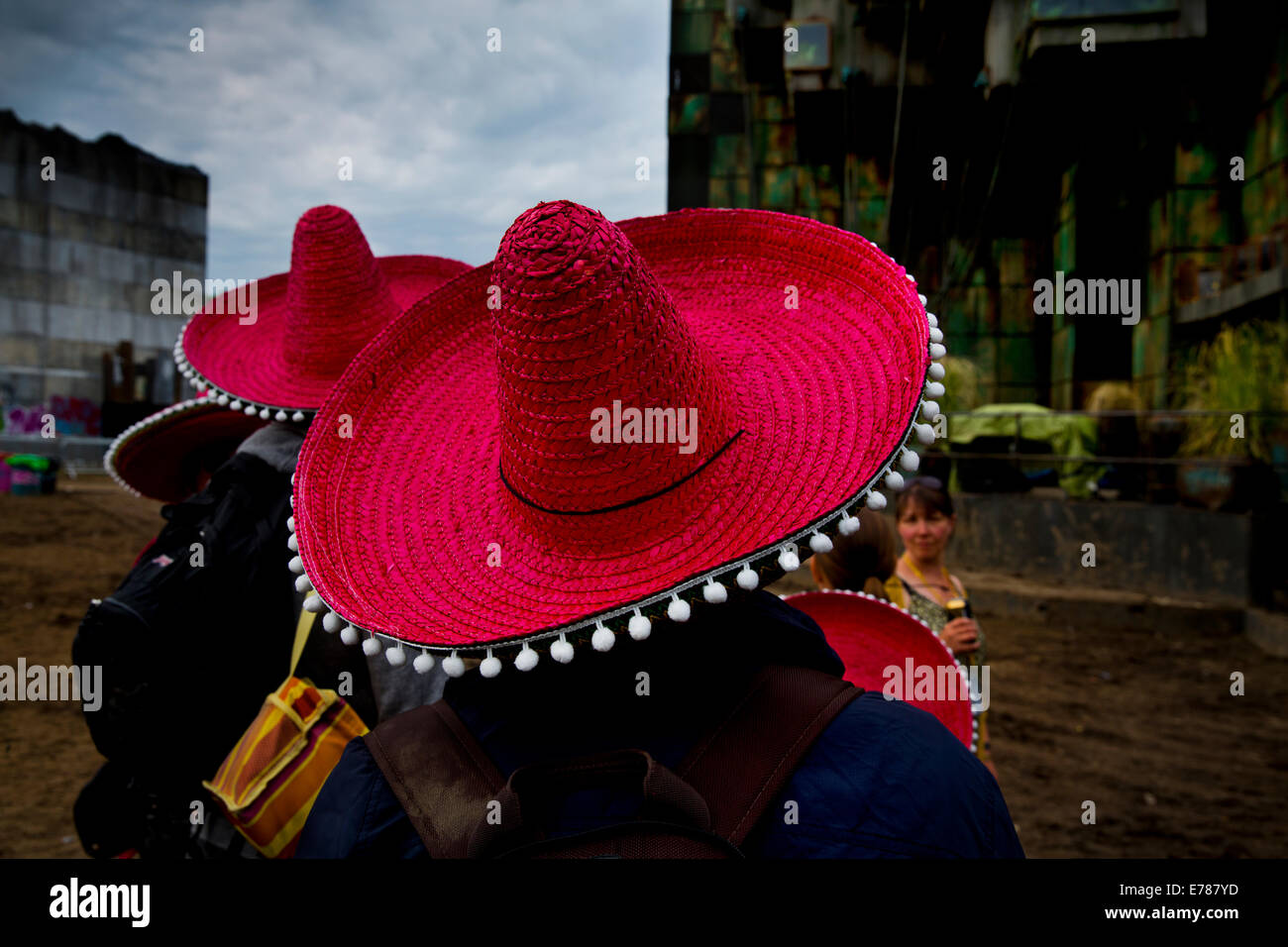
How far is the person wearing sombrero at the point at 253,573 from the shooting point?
196cm

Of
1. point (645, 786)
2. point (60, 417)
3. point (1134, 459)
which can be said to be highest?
point (60, 417)

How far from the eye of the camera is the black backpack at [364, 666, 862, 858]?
3.13ft

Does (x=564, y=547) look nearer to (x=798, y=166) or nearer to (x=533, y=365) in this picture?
(x=533, y=365)

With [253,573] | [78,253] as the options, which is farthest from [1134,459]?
[78,253]

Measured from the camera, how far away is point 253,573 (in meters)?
2.04

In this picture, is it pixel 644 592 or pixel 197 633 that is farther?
pixel 197 633

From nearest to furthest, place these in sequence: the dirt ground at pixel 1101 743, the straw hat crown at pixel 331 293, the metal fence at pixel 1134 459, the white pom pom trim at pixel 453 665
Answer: the white pom pom trim at pixel 453 665, the straw hat crown at pixel 331 293, the dirt ground at pixel 1101 743, the metal fence at pixel 1134 459

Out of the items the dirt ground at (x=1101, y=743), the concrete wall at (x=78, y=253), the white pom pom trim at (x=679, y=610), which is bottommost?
the dirt ground at (x=1101, y=743)

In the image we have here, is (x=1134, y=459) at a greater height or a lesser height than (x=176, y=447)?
greater

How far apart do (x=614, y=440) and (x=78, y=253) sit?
145 ft

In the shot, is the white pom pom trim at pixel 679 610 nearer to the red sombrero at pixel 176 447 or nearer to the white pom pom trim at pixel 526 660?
the white pom pom trim at pixel 526 660

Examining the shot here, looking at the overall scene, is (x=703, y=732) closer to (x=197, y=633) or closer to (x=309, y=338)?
(x=197, y=633)

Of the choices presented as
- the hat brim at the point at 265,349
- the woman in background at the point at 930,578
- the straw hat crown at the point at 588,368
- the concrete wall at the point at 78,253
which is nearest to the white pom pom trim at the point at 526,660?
the straw hat crown at the point at 588,368

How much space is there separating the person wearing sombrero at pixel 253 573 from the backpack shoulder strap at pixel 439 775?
2.80 feet
